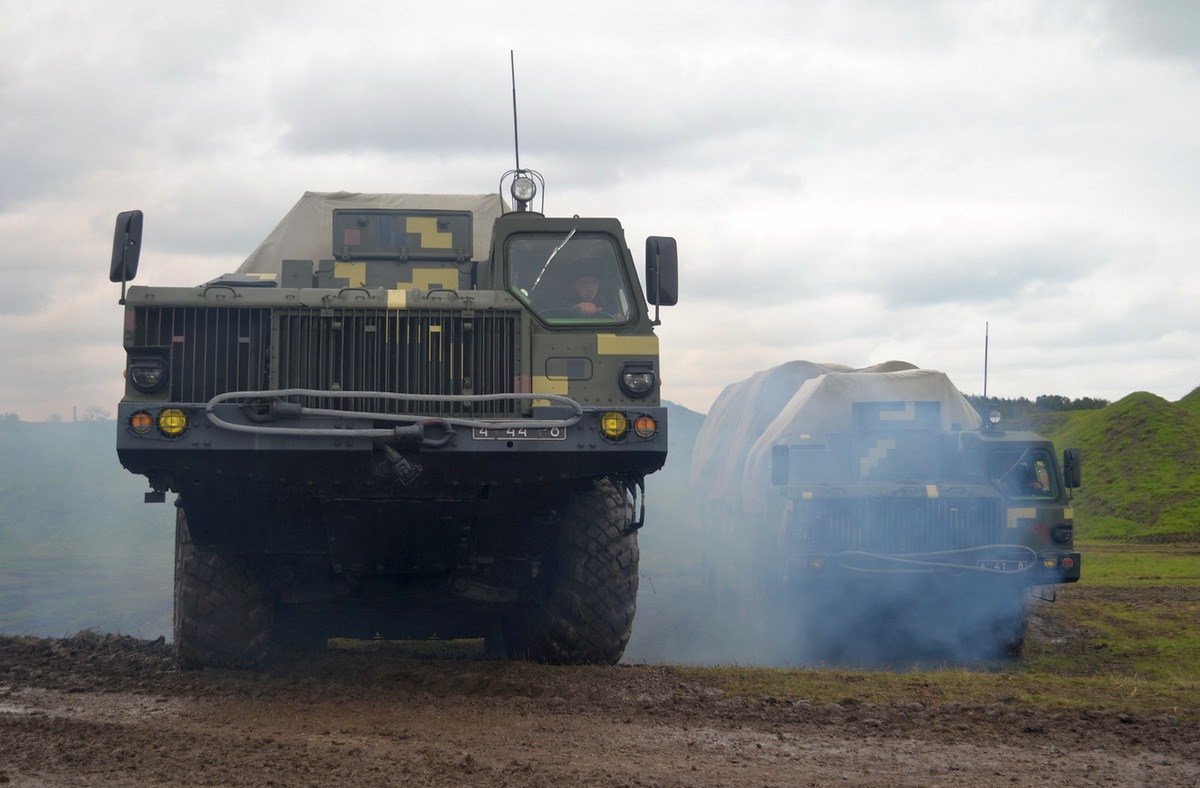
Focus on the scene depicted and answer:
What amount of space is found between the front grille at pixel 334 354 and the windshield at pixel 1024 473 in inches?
261

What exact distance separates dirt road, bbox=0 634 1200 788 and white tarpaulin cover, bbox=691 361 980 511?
19.4ft

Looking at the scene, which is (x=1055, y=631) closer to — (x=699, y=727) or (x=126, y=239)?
(x=699, y=727)

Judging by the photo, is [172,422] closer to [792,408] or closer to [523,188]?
[523,188]

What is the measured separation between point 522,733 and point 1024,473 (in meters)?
7.69

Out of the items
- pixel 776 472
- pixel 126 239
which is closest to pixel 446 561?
pixel 126 239

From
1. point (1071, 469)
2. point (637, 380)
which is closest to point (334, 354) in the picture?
point (637, 380)

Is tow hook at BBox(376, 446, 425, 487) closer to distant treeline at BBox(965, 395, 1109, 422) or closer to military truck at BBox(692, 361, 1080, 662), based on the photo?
military truck at BBox(692, 361, 1080, 662)

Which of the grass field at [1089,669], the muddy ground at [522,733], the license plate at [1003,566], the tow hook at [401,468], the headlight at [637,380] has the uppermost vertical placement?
the headlight at [637,380]

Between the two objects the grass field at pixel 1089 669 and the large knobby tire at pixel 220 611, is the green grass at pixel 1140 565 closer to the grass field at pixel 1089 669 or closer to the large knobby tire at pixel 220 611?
the grass field at pixel 1089 669

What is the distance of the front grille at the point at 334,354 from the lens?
7.59 meters

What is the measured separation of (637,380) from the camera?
7.99 meters

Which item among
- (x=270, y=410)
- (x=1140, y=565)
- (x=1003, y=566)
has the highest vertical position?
(x=270, y=410)

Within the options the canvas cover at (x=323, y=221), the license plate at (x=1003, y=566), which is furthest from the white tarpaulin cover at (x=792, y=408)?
the canvas cover at (x=323, y=221)

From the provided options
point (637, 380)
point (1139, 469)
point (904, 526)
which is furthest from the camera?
point (1139, 469)
